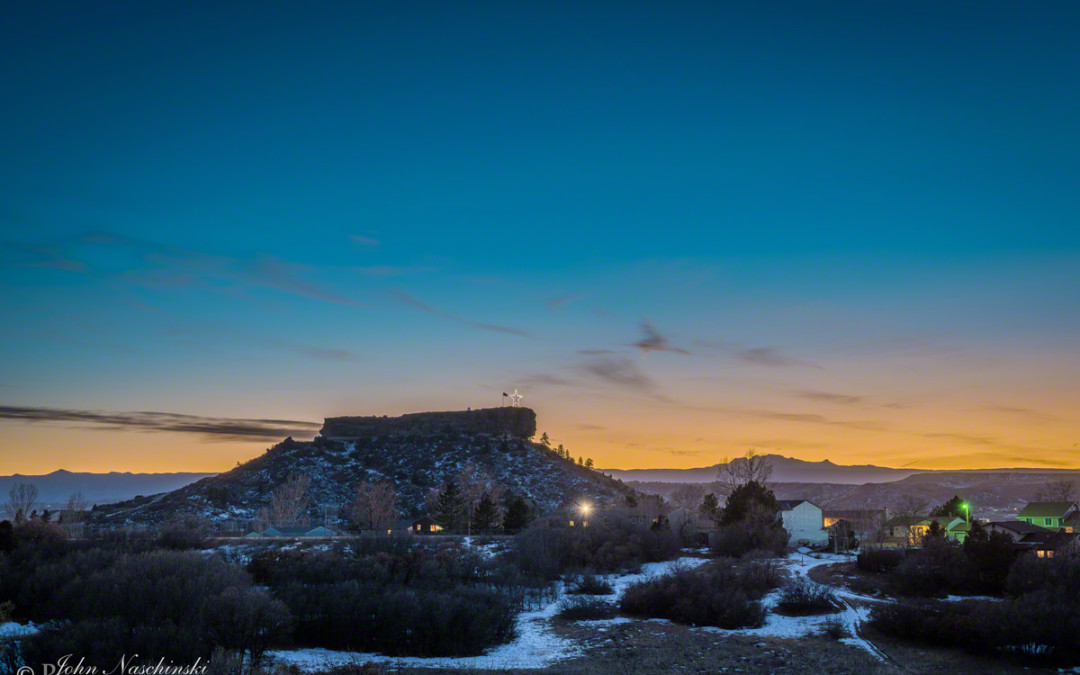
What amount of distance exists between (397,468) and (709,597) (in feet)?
262

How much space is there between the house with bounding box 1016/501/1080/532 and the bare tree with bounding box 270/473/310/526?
73026mm

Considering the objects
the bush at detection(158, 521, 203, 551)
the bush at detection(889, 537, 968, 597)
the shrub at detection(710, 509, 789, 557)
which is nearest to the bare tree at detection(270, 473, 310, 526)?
the bush at detection(158, 521, 203, 551)

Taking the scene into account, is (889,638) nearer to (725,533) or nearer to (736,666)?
(736,666)

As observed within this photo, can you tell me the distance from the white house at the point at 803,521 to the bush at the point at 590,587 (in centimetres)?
3685

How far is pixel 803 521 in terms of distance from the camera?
75.6m

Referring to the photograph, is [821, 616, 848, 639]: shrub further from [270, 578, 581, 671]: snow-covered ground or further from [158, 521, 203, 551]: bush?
[158, 521, 203, 551]: bush

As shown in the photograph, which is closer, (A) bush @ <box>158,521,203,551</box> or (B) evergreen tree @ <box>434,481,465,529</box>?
(A) bush @ <box>158,521,203,551</box>

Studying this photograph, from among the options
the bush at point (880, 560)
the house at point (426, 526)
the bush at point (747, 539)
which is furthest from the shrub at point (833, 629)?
the house at point (426, 526)

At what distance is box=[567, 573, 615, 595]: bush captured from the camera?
136 feet

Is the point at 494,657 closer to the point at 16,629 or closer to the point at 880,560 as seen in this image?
the point at 16,629

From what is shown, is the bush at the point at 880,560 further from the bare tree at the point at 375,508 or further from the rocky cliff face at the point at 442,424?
the rocky cliff face at the point at 442,424

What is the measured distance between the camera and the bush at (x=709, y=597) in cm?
3300

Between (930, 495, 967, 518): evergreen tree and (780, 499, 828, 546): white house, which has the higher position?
(930, 495, 967, 518): evergreen tree

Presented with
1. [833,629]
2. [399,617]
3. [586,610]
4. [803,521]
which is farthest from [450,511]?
[833,629]
